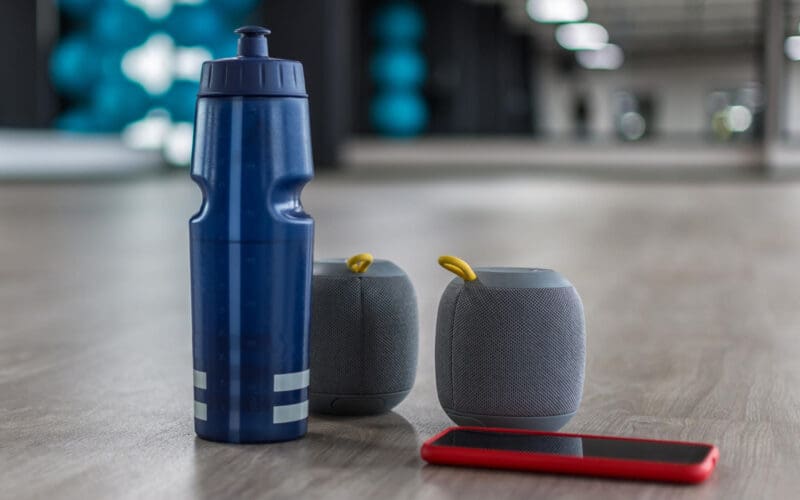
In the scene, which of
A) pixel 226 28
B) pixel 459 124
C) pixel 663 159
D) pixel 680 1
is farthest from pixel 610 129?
pixel 226 28

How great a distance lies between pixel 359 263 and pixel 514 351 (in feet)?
0.62

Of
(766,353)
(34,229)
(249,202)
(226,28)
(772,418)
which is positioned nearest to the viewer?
(249,202)

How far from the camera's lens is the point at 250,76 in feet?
2.98

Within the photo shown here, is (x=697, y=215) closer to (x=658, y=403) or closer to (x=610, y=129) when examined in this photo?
(x=658, y=403)

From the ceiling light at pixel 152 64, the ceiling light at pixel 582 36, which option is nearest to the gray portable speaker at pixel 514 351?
the ceiling light at pixel 152 64

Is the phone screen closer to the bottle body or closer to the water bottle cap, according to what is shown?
the bottle body

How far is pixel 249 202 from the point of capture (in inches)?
35.6

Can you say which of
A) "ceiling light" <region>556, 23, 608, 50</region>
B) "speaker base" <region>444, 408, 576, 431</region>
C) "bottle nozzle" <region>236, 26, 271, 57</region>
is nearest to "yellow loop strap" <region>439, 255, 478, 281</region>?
"speaker base" <region>444, 408, 576, 431</region>

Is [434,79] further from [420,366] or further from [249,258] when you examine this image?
[249,258]

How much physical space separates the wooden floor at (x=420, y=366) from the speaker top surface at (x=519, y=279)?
0.50 ft

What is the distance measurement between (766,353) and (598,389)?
396 millimetres

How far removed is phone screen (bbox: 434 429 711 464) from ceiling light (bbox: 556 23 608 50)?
19.0m

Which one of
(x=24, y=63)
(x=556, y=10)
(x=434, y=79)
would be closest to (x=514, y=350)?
(x=24, y=63)

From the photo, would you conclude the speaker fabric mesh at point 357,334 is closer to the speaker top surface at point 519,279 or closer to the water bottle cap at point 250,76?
the speaker top surface at point 519,279
